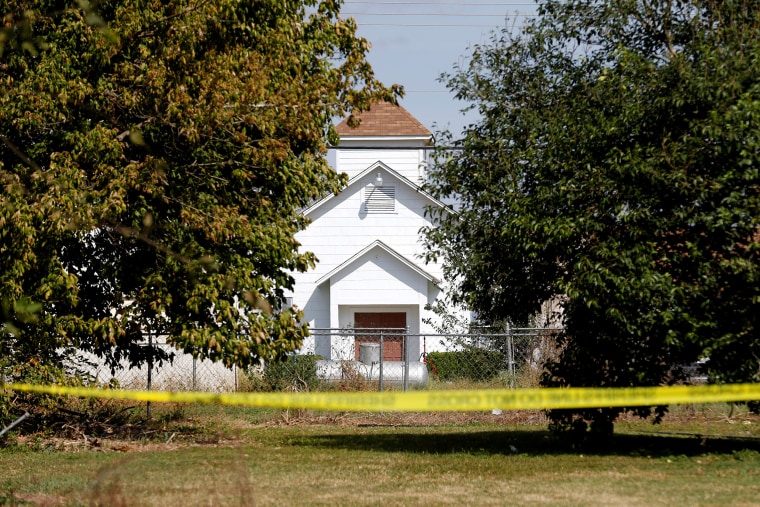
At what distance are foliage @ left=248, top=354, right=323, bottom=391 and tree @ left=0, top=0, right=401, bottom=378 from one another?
459cm

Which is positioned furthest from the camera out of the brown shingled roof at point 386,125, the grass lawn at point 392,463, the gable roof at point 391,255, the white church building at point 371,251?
the brown shingled roof at point 386,125

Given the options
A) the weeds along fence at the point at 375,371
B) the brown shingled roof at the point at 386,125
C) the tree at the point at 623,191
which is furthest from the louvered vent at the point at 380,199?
the tree at the point at 623,191

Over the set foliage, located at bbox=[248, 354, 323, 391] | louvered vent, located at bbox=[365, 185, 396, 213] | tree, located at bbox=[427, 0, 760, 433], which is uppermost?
louvered vent, located at bbox=[365, 185, 396, 213]

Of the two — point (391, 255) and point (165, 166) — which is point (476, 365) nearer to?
point (391, 255)

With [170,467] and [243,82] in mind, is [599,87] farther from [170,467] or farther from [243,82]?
[170,467]

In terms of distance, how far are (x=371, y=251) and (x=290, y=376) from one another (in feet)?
33.6

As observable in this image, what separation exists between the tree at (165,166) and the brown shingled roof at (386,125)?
17.7 meters

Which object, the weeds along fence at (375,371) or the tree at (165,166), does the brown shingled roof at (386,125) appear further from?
the tree at (165,166)

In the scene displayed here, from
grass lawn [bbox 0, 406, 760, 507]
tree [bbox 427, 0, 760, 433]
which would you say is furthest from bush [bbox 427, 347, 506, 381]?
tree [bbox 427, 0, 760, 433]

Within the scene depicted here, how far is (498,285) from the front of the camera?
41.2 feet

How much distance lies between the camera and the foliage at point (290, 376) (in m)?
17.8

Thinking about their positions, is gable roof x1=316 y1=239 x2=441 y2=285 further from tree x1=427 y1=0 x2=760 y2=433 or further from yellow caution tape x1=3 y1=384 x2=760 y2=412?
yellow caution tape x1=3 y1=384 x2=760 y2=412

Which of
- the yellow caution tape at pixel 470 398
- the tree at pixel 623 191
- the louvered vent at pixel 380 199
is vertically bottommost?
the yellow caution tape at pixel 470 398

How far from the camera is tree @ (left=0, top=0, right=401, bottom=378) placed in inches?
463
